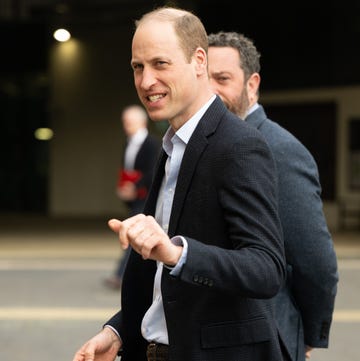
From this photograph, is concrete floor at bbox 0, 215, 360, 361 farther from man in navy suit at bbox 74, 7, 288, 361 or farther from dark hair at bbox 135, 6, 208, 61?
dark hair at bbox 135, 6, 208, 61

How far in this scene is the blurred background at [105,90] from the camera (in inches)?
611

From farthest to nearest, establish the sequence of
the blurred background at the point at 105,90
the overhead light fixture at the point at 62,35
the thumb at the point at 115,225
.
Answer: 1. the overhead light fixture at the point at 62,35
2. the blurred background at the point at 105,90
3. the thumb at the point at 115,225

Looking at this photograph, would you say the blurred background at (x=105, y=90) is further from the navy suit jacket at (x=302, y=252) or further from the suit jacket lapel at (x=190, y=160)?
the suit jacket lapel at (x=190, y=160)

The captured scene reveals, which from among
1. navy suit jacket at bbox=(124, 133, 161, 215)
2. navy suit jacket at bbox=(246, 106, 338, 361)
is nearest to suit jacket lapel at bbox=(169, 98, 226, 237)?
navy suit jacket at bbox=(246, 106, 338, 361)

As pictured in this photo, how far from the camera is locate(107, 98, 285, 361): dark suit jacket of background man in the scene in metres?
1.56

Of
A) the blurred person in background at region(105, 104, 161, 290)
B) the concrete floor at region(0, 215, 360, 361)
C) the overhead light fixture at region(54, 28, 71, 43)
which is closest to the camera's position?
the concrete floor at region(0, 215, 360, 361)

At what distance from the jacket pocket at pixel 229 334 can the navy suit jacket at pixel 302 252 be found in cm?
62

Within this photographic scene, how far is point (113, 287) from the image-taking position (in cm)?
883

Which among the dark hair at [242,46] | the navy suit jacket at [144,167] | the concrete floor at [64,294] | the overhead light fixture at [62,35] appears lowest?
the concrete floor at [64,294]

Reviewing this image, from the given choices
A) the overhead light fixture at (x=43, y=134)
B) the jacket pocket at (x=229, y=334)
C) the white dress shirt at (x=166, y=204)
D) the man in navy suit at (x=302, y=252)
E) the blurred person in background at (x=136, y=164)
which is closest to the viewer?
the jacket pocket at (x=229, y=334)

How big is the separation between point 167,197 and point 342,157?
47.9 ft

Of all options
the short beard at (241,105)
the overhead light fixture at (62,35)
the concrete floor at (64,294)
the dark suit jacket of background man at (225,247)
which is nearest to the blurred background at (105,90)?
the overhead light fixture at (62,35)

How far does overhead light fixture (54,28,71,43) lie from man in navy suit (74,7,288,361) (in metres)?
17.7

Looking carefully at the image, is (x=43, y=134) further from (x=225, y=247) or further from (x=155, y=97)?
(x=225, y=247)
